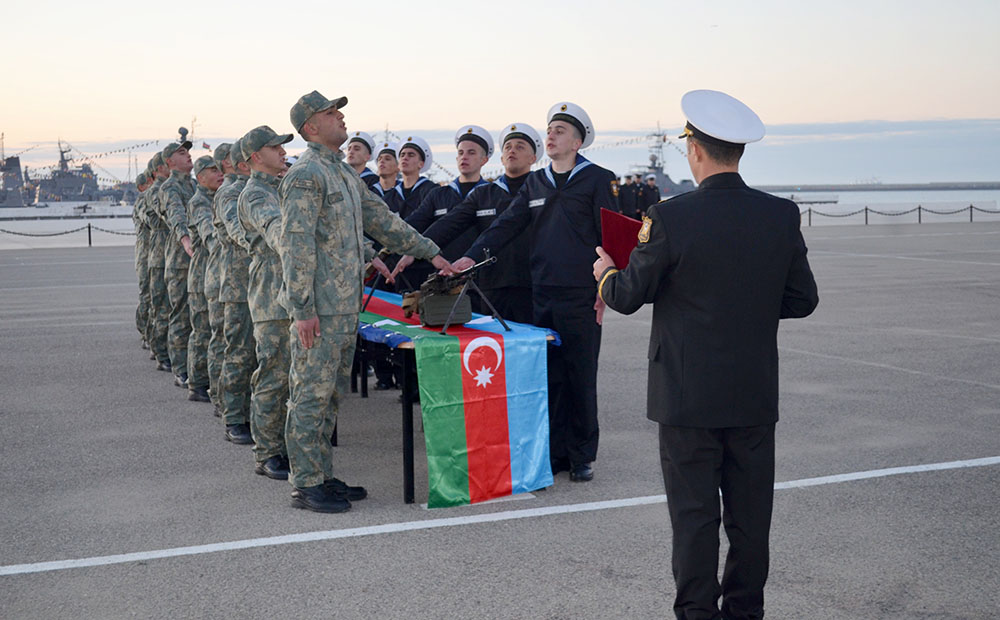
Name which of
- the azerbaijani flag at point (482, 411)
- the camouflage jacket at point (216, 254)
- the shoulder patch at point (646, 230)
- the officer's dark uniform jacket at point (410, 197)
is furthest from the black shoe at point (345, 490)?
the officer's dark uniform jacket at point (410, 197)

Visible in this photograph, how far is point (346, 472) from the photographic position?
19.7 ft

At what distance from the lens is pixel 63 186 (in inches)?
5472

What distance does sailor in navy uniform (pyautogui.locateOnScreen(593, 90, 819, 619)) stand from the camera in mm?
3068

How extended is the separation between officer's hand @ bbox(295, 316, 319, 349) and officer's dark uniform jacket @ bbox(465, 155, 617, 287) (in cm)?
145

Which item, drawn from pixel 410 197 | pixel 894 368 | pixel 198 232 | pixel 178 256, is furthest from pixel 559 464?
pixel 178 256

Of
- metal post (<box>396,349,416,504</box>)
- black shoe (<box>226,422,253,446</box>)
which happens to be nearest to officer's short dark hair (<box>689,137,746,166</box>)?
metal post (<box>396,349,416,504</box>)

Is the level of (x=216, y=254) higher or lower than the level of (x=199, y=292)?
Answer: higher

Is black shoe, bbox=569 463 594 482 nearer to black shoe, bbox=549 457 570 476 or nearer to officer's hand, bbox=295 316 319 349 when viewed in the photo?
black shoe, bbox=549 457 570 476

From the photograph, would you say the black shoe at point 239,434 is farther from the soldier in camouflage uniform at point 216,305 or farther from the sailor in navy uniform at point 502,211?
the sailor in navy uniform at point 502,211

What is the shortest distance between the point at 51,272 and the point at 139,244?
39.0 ft

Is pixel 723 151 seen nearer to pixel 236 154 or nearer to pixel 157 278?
pixel 236 154

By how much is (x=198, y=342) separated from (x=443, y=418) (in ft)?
13.3

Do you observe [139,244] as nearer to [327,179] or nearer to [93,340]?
[93,340]

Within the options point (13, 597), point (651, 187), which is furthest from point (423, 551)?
point (651, 187)
